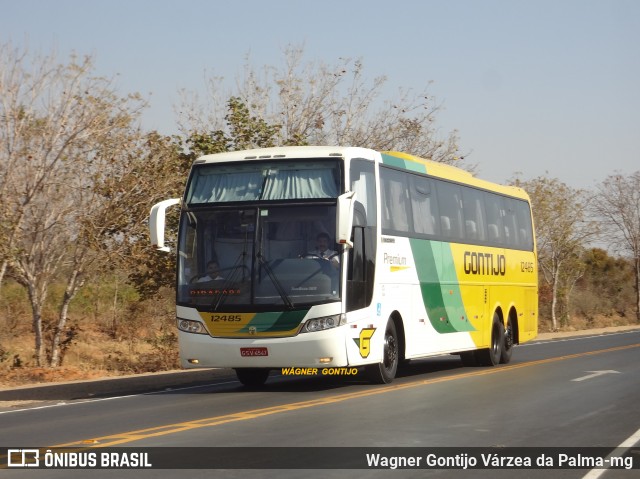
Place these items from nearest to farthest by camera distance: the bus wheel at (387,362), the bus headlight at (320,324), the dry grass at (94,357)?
the bus headlight at (320,324)
the bus wheel at (387,362)
the dry grass at (94,357)

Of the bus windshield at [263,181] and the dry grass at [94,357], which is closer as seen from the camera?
the bus windshield at [263,181]

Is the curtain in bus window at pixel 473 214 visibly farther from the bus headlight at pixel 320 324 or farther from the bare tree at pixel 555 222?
the bare tree at pixel 555 222

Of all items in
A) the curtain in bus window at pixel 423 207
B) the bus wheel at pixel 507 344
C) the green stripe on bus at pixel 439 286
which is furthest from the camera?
the bus wheel at pixel 507 344

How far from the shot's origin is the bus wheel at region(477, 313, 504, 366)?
25.4 meters

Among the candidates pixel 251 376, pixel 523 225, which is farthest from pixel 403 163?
pixel 523 225

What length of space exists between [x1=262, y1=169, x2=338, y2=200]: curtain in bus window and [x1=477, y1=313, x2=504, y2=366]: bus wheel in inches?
332

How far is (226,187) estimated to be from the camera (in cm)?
1852

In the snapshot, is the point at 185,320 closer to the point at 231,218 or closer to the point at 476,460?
the point at 231,218

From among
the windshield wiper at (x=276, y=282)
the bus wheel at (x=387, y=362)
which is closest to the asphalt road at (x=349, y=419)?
the bus wheel at (x=387, y=362)

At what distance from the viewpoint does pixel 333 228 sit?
58.3 feet

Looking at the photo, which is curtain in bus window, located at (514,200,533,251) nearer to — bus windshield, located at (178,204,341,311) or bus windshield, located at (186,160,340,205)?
bus windshield, located at (186,160,340,205)

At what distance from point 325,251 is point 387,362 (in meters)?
2.78

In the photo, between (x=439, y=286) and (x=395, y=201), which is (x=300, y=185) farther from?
(x=439, y=286)

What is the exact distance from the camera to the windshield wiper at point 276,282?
1759 centimetres
